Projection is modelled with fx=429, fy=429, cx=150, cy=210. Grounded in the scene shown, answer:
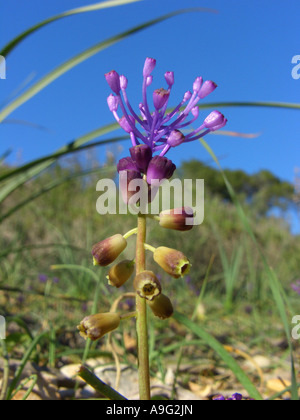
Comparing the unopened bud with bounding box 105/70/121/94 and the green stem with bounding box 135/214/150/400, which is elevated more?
the unopened bud with bounding box 105/70/121/94

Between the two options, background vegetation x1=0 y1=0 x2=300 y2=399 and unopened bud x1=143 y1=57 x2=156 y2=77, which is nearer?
unopened bud x1=143 y1=57 x2=156 y2=77

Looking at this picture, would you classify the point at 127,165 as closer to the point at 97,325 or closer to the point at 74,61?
the point at 97,325

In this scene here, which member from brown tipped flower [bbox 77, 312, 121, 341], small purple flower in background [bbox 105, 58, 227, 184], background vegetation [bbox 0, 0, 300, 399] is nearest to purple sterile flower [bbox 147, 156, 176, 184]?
small purple flower in background [bbox 105, 58, 227, 184]

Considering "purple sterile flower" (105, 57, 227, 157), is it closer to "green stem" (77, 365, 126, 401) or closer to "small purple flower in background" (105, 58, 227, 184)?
"small purple flower in background" (105, 58, 227, 184)

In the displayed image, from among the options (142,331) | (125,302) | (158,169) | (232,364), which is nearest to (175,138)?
(158,169)
